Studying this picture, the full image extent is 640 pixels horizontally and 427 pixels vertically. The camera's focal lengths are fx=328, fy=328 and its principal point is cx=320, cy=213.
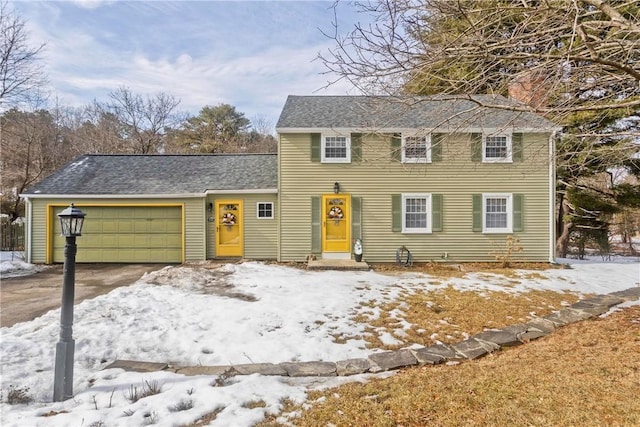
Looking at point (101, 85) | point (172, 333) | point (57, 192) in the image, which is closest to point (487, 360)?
point (172, 333)

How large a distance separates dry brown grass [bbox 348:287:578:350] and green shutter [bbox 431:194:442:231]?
12.4 feet

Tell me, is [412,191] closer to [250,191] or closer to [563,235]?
[250,191]

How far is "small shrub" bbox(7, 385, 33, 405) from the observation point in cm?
280

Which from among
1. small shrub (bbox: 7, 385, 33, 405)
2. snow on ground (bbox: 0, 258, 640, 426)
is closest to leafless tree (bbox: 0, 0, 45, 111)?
snow on ground (bbox: 0, 258, 640, 426)

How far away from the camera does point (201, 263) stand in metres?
10.1

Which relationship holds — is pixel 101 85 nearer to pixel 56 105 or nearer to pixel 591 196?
pixel 56 105

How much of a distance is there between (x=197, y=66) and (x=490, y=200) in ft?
40.0

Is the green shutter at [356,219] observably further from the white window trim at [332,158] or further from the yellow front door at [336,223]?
the white window trim at [332,158]

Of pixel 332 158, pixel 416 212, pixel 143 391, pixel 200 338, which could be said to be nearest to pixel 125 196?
pixel 332 158

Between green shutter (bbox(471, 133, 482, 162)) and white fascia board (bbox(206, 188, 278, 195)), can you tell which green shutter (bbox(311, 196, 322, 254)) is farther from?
green shutter (bbox(471, 133, 482, 162))

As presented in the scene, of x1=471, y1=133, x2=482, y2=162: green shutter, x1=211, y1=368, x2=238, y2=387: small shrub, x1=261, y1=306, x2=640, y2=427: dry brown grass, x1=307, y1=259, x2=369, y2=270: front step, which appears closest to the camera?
x1=261, y1=306, x2=640, y2=427: dry brown grass

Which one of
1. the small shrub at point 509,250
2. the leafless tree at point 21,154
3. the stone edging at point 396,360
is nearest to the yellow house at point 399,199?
the small shrub at point 509,250

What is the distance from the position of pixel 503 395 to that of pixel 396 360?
3.88ft

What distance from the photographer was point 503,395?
2816 millimetres
